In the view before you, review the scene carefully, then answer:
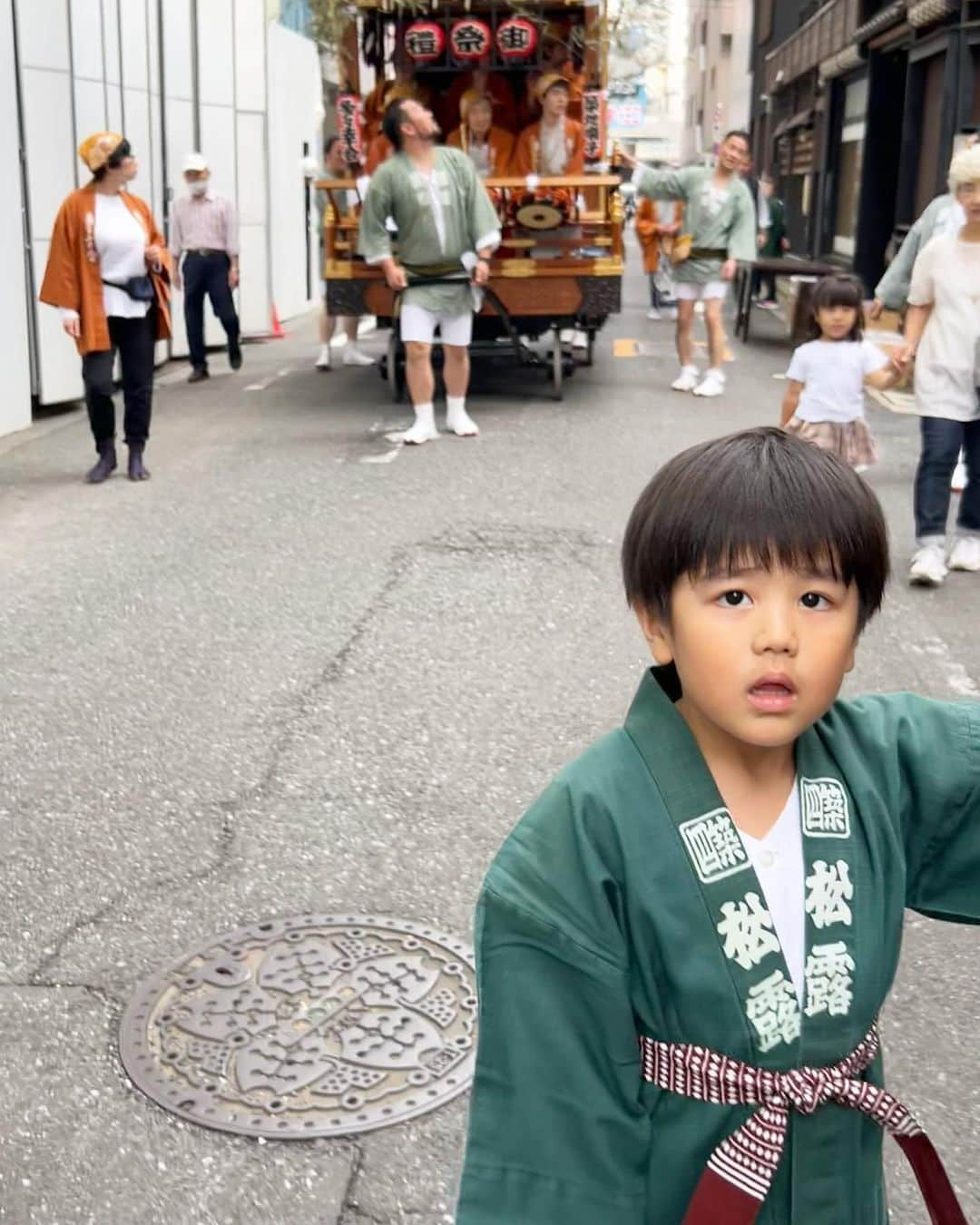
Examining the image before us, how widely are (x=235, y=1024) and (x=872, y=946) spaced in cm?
191

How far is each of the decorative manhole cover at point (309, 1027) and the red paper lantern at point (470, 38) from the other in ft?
31.9

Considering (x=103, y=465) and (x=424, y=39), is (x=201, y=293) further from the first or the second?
(x=103, y=465)

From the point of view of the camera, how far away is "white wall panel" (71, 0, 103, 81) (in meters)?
11.4

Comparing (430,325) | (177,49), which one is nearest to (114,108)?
(177,49)

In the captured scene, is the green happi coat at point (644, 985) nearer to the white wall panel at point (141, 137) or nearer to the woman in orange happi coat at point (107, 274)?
the woman in orange happi coat at point (107, 274)

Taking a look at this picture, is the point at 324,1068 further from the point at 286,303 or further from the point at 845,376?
the point at 286,303

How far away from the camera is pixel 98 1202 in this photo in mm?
2582

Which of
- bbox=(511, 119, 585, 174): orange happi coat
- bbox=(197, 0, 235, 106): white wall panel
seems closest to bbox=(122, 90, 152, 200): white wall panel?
bbox=(197, 0, 235, 106): white wall panel

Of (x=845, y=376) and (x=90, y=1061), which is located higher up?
(x=845, y=376)

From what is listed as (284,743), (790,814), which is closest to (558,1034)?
(790,814)

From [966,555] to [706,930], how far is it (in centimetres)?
567

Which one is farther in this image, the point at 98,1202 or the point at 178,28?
the point at 178,28

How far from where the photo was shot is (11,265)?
10.3 m

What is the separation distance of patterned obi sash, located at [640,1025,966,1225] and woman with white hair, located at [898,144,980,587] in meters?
5.19
